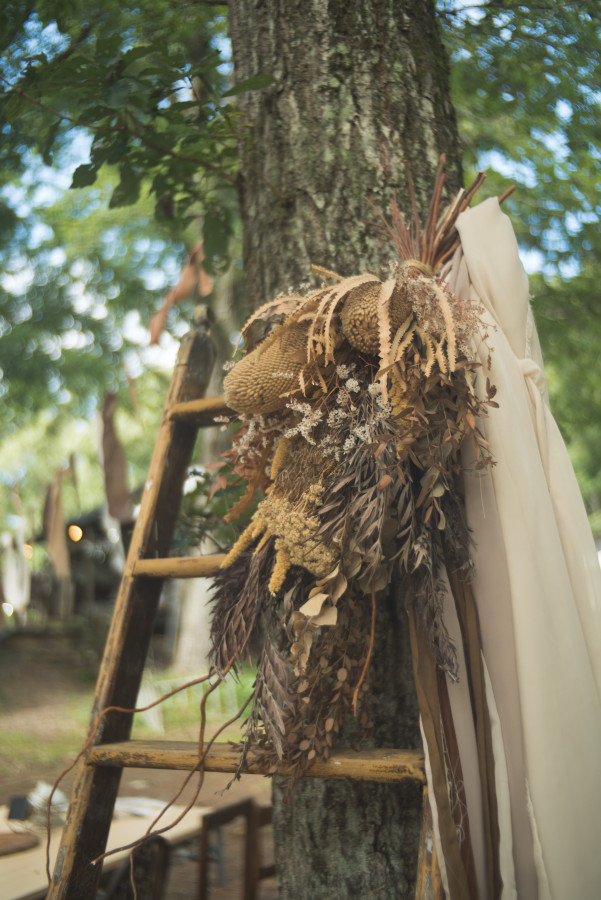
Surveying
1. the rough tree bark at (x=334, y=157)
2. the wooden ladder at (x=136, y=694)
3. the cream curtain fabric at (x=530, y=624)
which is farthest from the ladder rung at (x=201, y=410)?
the cream curtain fabric at (x=530, y=624)

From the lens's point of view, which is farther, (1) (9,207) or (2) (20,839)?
(1) (9,207)

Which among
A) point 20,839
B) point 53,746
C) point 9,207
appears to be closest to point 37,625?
point 53,746

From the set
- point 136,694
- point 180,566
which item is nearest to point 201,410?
point 180,566

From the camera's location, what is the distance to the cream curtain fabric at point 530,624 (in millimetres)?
938

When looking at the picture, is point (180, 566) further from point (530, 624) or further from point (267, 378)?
point (530, 624)

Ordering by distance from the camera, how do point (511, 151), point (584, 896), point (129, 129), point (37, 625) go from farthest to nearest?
1. point (37, 625)
2. point (511, 151)
3. point (129, 129)
4. point (584, 896)

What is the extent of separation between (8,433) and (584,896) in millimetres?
10369

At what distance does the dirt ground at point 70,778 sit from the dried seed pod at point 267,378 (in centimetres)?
67

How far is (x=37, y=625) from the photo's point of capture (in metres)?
11.1

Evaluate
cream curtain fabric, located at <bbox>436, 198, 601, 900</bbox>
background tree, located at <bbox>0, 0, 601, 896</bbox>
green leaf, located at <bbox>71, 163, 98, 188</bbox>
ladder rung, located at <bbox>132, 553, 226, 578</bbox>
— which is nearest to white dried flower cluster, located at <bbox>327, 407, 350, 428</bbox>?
cream curtain fabric, located at <bbox>436, 198, 601, 900</bbox>

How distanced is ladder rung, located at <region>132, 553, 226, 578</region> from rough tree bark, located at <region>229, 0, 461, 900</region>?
0.33m

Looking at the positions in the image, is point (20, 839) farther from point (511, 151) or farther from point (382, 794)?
point (511, 151)

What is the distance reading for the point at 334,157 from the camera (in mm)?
1520

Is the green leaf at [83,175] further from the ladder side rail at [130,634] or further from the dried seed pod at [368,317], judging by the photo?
the dried seed pod at [368,317]
